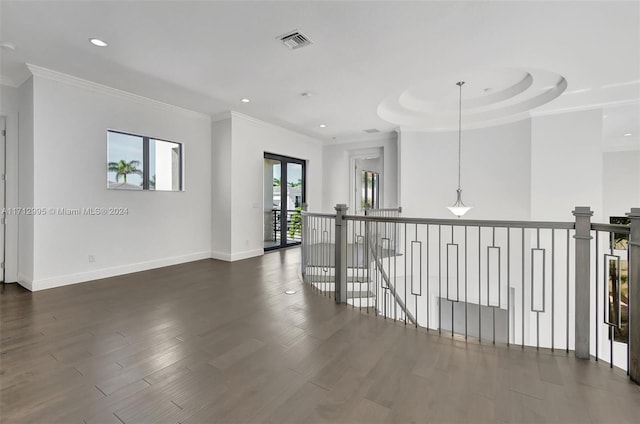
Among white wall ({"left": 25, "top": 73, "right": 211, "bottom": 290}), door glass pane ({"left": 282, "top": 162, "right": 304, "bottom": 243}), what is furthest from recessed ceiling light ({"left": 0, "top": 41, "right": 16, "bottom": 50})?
door glass pane ({"left": 282, "top": 162, "right": 304, "bottom": 243})

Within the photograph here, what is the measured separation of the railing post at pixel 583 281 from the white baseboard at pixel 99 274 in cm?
571

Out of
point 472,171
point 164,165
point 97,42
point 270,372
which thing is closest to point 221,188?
point 164,165

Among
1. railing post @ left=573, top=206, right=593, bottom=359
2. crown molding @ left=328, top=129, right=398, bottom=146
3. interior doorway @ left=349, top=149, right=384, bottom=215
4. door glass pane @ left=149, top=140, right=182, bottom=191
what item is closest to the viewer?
railing post @ left=573, top=206, right=593, bottom=359

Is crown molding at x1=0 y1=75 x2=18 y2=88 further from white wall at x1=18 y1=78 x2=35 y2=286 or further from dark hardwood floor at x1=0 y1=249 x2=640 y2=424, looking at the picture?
dark hardwood floor at x1=0 y1=249 x2=640 y2=424

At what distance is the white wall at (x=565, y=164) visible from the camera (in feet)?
16.1

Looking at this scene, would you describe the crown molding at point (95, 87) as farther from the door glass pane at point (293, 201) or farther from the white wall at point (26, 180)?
the door glass pane at point (293, 201)

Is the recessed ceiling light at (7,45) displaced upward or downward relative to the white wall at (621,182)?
upward

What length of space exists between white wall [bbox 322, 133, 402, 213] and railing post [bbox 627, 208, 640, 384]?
538cm

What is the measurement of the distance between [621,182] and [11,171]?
41.0ft

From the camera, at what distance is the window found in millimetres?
4676

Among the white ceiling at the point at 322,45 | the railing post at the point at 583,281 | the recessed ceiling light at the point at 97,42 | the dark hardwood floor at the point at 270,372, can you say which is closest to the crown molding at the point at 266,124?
the white ceiling at the point at 322,45

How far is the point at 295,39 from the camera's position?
3.09 m

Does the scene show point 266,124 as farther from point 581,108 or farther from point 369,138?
A: point 581,108

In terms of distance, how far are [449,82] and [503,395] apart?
4369mm
